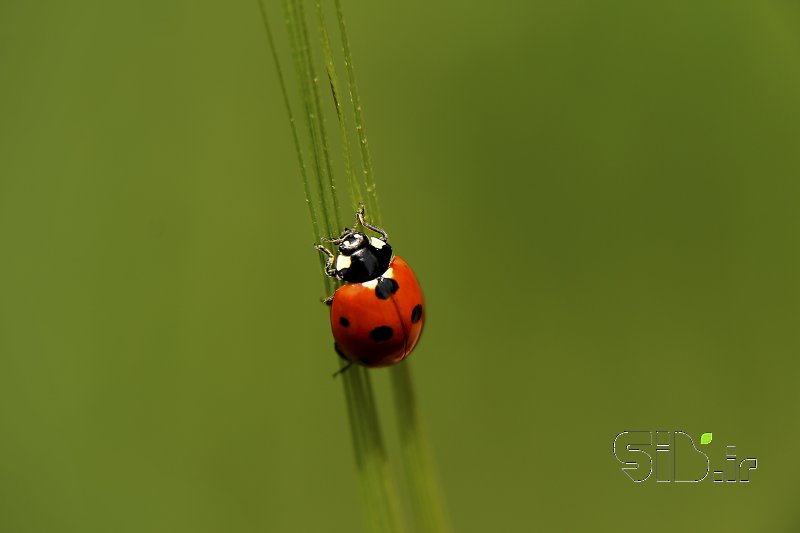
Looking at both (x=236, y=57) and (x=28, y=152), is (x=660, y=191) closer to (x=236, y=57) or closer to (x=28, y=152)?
(x=236, y=57)

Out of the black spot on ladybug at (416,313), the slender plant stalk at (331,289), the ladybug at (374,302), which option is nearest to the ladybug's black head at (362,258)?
the ladybug at (374,302)

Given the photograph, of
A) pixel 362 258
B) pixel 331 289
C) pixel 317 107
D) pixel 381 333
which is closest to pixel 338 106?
pixel 317 107

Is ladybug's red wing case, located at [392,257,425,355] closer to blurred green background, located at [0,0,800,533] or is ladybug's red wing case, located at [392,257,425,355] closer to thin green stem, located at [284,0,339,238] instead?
blurred green background, located at [0,0,800,533]

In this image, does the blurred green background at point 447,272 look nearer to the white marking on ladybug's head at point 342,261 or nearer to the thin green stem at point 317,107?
the white marking on ladybug's head at point 342,261

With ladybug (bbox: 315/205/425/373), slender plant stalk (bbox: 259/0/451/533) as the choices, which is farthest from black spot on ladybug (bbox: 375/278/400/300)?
slender plant stalk (bbox: 259/0/451/533)

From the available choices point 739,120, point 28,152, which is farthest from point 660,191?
point 28,152

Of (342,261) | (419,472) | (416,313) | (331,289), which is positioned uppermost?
(342,261)

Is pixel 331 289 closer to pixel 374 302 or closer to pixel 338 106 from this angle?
pixel 338 106
